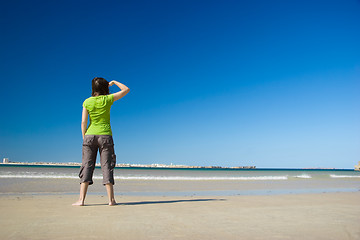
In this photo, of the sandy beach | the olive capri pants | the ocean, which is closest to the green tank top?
the olive capri pants

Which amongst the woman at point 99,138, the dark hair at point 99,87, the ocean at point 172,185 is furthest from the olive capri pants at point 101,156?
the ocean at point 172,185

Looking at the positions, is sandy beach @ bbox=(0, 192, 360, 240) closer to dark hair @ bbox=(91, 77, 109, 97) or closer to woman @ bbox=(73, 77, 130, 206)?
woman @ bbox=(73, 77, 130, 206)

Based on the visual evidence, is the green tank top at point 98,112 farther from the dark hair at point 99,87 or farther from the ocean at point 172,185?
the ocean at point 172,185

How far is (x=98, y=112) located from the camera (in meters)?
4.46

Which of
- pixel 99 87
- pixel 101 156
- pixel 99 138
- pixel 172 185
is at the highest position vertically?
pixel 99 87

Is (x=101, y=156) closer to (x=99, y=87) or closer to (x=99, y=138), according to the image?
(x=99, y=138)

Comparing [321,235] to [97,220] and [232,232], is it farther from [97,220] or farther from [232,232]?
[97,220]

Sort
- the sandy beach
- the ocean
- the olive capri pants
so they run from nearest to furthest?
the sandy beach, the olive capri pants, the ocean

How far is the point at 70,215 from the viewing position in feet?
10.5

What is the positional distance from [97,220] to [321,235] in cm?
211

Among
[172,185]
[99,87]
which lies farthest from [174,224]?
[172,185]

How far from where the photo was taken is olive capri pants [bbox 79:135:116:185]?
172 inches

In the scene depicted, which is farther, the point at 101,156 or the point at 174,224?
the point at 101,156

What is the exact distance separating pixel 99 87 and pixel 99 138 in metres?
0.84
